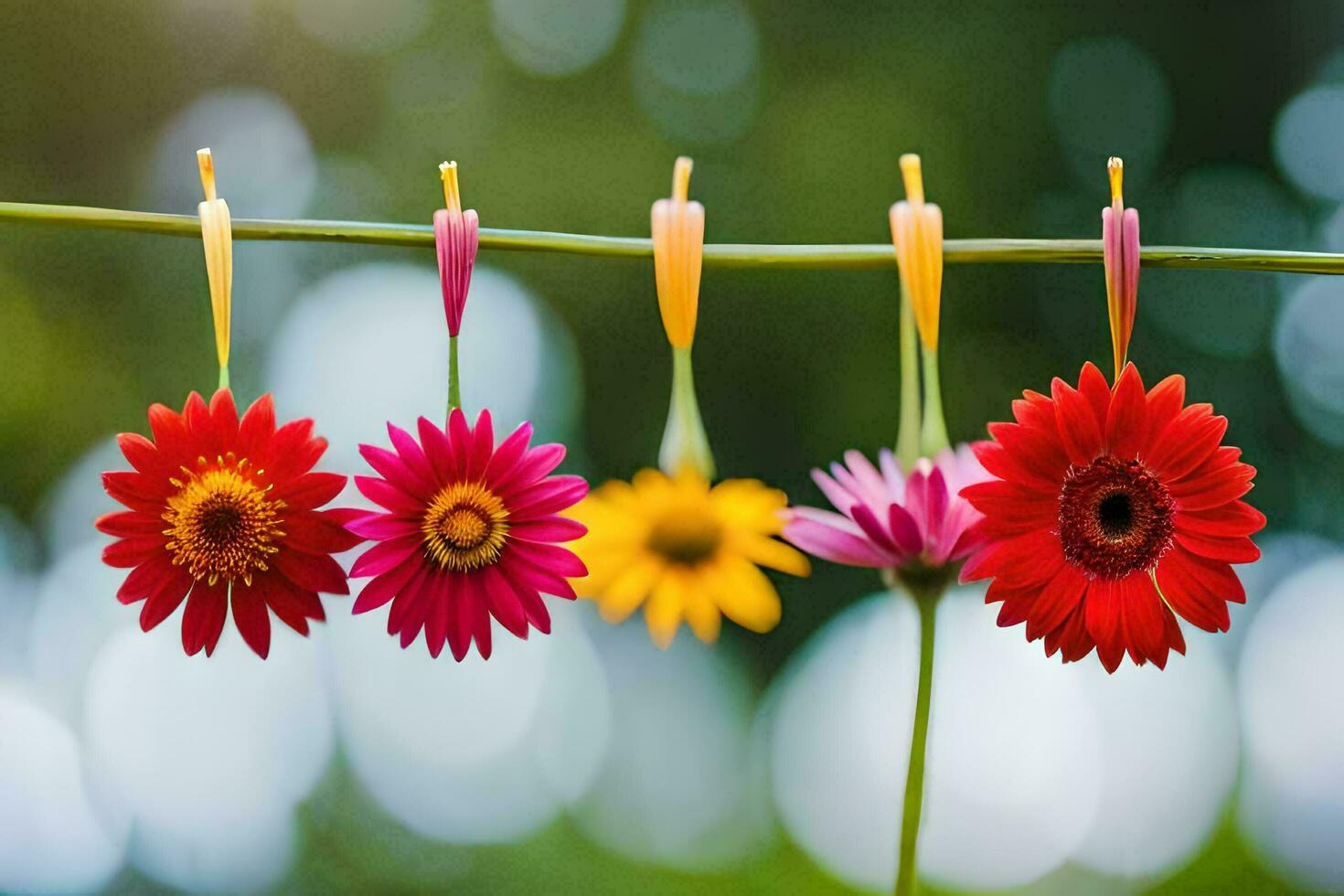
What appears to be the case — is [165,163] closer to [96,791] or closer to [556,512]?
[96,791]

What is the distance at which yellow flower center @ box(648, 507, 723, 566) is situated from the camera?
417mm

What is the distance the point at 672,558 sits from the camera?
1.59ft

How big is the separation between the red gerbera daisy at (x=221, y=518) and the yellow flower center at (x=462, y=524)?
0.09ft

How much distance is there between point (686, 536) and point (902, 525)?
10 cm

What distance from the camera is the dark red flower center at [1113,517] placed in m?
0.34

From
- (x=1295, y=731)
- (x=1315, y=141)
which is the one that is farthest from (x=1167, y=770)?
(x=1315, y=141)

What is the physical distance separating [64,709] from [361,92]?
4.09 ft

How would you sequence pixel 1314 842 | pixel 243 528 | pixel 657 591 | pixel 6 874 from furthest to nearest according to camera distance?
pixel 1314 842, pixel 6 874, pixel 657 591, pixel 243 528

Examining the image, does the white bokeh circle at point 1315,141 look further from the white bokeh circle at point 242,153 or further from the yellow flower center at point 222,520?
the yellow flower center at point 222,520

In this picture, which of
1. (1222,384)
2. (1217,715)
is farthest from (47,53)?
(1217,715)

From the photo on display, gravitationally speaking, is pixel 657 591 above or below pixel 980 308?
below

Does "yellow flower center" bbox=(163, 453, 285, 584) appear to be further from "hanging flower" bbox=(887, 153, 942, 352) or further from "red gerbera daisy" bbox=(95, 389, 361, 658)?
"hanging flower" bbox=(887, 153, 942, 352)

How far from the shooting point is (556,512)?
1.18 ft

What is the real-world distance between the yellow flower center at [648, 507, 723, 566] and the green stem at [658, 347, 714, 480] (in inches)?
1.5
